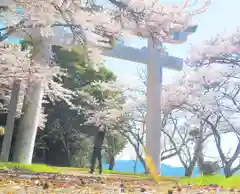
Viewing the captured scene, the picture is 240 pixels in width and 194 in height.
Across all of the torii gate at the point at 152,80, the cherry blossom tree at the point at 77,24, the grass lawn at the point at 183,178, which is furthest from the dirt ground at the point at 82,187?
the torii gate at the point at 152,80

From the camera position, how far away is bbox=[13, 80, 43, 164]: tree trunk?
14.3 m

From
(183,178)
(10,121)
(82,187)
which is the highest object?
(10,121)

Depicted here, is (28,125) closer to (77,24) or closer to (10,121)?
(10,121)

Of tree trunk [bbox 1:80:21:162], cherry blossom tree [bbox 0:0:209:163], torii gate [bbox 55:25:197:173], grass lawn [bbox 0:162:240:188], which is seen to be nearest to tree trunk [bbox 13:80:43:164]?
cherry blossom tree [bbox 0:0:209:163]

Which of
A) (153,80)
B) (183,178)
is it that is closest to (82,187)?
(183,178)

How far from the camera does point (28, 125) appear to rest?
1448 cm

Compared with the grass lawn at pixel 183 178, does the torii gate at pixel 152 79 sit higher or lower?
higher

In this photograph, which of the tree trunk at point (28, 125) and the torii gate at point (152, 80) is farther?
the torii gate at point (152, 80)

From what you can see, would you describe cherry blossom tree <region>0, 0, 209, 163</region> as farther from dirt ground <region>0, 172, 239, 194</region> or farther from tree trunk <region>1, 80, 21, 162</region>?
dirt ground <region>0, 172, 239, 194</region>

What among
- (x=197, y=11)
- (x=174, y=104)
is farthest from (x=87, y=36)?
(x=174, y=104)

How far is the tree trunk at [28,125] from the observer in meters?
14.3

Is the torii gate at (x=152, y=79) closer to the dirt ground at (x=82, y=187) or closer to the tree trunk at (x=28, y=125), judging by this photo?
the tree trunk at (x=28, y=125)

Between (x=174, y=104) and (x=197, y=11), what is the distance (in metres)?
10.4

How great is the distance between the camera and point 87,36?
834 centimetres
